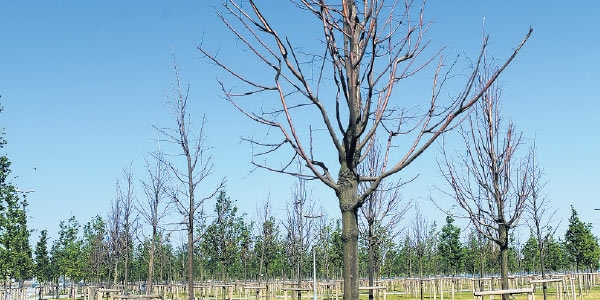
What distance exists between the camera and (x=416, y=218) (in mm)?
36562

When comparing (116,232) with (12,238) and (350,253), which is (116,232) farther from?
(350,253)

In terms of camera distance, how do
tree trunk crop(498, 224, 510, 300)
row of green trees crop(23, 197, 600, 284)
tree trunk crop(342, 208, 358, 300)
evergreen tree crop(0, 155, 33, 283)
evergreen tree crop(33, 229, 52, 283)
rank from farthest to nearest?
evergreen tree crop(33, 229, 52, 283) → row of green trees crop(23, 197, 600, 284) → evergreen tree crop(0, 155, 33, 283) → tree trunk crop(498, 224, 510, 300) → tree trunk crop(342, 208, 358, 300)

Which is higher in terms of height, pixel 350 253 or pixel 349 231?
pixel 349 231

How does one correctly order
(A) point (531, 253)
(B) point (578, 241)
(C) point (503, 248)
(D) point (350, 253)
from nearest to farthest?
(D) point (350, 253), (C) point (503, 248), (B) point (578, 241), (A) point (531, 253)

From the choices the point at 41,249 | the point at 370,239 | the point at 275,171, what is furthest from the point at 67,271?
the point at 275,171

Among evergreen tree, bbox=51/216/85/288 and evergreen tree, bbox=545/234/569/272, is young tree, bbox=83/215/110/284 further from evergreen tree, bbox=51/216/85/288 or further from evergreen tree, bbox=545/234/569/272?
evergreen tree, bbox=545/234/569/272

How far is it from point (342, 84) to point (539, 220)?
1948 cm

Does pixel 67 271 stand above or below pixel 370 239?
below

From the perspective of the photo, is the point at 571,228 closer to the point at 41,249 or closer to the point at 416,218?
the point at 416,218

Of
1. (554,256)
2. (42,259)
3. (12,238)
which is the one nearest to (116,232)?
(12,238)

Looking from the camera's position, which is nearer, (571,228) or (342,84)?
(342,84)

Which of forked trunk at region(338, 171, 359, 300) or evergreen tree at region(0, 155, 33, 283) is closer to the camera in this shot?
forked trunk at region(338, 171, 359, 300)

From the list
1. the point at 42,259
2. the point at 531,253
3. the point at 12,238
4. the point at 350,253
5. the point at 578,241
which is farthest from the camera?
the point at 531,253

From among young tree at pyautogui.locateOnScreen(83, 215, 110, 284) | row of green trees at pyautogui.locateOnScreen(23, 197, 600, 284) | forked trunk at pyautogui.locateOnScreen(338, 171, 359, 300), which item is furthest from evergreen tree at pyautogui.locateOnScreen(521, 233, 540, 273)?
forked trunk at pyautogui.locateOnScreen(338, 171, 359, 300)
